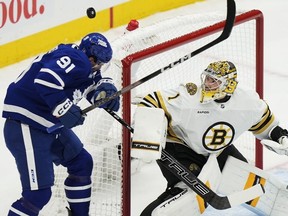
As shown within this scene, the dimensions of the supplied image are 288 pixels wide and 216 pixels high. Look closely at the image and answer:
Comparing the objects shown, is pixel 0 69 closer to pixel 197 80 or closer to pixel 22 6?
pixel 22 6

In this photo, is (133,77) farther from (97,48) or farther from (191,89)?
(97,48)

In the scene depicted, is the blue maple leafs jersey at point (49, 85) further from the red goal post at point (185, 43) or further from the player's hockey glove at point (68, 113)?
the red goal post at point (185, 43)

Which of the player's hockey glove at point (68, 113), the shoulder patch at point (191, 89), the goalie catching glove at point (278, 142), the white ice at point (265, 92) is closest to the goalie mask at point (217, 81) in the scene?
the shoulder patch at point (191, 89)

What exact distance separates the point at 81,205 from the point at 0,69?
2048 millimetres

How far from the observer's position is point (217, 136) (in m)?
4.14

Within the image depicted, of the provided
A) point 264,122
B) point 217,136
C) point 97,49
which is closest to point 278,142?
point 264,122

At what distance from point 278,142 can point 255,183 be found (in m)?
0.21

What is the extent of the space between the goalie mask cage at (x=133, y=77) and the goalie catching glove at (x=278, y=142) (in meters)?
0.31

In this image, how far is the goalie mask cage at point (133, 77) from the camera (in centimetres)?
408

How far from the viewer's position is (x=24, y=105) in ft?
12.8

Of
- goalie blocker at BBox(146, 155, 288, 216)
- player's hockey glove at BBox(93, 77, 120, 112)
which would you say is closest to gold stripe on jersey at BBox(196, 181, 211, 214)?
goalie blocker at BBox(146, 155, 288, 216)

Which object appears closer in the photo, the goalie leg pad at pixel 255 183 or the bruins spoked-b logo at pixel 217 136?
the bruins spoked-b logo at pixel 217 136

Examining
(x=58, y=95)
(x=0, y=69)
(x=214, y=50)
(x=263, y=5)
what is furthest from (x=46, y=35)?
(x=58, y=95)

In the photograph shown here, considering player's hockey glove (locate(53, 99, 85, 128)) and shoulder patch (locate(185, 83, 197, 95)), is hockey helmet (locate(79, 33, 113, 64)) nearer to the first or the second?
player's hockey glove (locate(53, 99, 85, 128))
